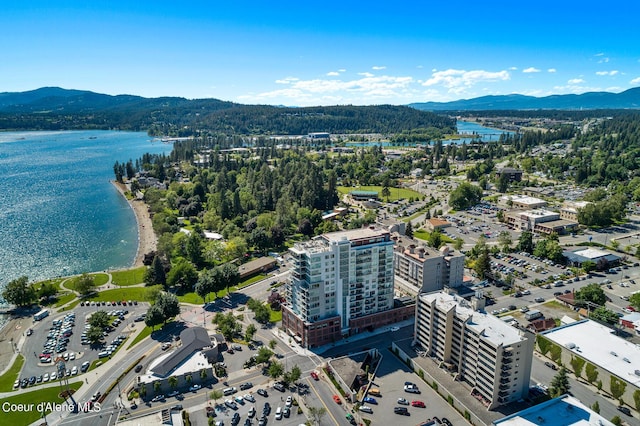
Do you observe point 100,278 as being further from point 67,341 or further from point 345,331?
point 345,331

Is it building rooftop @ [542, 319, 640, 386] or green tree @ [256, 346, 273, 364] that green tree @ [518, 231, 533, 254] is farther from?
green tree @ [256, 346, 273, 364]

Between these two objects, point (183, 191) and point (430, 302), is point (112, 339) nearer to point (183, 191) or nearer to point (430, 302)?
point (430, 302)

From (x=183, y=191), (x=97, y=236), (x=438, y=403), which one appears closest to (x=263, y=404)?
(x=438, y=403)

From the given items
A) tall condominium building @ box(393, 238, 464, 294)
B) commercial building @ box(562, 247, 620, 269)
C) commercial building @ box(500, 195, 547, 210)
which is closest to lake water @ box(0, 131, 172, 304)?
tall condominium building @ box(393, 238, 464, 294)

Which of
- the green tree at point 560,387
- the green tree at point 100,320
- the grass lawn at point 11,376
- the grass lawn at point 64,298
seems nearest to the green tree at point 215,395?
the green tree at point 100,320

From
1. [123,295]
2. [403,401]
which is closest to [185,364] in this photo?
[403,401]

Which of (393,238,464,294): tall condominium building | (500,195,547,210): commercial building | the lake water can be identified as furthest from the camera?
(500,195,547,210): commercial building
